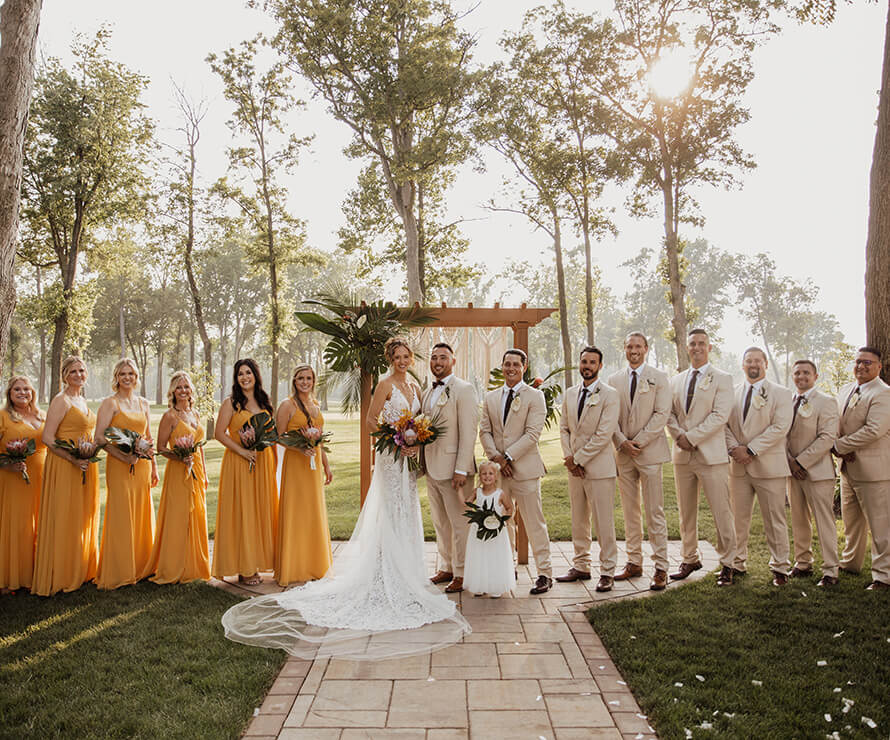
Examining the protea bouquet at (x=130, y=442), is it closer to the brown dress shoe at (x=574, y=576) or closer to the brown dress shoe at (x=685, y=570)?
the brown dress shoe at (x=574, y=576)

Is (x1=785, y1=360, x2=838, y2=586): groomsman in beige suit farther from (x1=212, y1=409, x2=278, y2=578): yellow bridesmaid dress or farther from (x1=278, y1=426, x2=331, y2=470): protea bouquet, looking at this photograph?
(x1=212, y1=409, x2=278, y2=578): yellow bridesmaid dress

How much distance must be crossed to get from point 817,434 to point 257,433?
549 cm

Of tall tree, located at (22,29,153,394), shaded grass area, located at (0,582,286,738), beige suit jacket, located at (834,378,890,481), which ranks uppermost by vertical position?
tall tree, located at (22,29,153,394)

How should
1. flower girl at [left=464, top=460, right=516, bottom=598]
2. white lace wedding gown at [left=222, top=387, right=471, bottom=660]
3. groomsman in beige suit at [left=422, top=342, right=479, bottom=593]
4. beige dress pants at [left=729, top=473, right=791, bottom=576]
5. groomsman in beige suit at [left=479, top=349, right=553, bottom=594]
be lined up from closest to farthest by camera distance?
1. white lace wedding gown at [left=222, top=387, right=471, bottom=660]
2. flower girl at [left=464, top=460, right=516, bottom=598]
3. groomsman in beige suit at [left=422, top=342, right=479, bottom=593]
4. groomsman in beige suit at [left=479, top=349, right=553, bottom=594]
5. beige dress pants at [left=729, top=473, right=791, bottom=576]

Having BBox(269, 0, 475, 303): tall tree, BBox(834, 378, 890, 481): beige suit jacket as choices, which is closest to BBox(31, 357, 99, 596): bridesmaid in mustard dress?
BBox(834, 378, 890, 481): beige suit jacket

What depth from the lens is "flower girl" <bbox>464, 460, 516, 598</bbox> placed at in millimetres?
5949

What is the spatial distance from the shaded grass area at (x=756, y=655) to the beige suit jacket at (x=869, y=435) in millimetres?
1083

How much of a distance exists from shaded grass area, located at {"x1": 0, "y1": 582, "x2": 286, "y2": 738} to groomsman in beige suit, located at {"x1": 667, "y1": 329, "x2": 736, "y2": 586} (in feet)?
13.8

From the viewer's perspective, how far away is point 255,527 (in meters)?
6.53

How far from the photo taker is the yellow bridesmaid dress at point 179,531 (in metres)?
6.44

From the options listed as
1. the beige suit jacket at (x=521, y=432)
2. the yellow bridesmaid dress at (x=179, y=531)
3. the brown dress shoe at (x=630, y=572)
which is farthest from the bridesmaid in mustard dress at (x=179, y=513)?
the brown dress shoe at (x=630, y=572)

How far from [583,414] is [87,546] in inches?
199

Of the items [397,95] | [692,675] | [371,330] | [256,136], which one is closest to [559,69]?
[397,95]

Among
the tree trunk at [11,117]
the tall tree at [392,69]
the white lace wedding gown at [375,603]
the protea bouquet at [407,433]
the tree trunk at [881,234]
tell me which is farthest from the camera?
the tall tree at [392,69]
